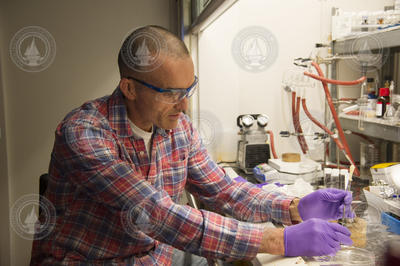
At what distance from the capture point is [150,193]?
1091 millimetres

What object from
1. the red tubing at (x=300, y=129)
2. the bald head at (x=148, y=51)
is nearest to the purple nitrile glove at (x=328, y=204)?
the bald head at (x=148, y=51)

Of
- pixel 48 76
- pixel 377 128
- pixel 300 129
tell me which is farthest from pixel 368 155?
pixel 48 76

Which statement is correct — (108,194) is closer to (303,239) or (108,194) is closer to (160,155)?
(160,155)

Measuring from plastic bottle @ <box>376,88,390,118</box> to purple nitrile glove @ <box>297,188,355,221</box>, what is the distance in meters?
0.66

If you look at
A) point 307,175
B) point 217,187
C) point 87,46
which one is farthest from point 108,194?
point 87,46

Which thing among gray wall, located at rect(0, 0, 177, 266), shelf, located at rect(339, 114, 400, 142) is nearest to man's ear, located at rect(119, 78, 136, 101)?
shelf, located at rect(339, 114, 400, 142)

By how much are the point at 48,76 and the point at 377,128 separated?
2.29 metres

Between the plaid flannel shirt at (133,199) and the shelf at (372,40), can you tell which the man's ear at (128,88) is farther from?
the shelf at (372,40)

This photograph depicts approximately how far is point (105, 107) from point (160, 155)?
0.96 ft

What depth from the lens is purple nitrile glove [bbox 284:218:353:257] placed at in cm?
99

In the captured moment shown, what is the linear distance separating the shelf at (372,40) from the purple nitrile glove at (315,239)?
0.93 m

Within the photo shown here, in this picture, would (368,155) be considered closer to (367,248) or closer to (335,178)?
(335,178)

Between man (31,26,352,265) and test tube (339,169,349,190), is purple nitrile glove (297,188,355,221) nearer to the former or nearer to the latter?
man (31,26,352,265)

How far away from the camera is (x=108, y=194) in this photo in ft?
3.66
